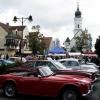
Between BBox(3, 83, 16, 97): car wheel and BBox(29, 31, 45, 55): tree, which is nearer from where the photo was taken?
BBox(3, 83, 16, 97): car wheel

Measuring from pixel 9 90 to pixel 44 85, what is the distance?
74.1 inches

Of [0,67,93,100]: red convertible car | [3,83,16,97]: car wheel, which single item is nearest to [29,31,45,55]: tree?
[3,83,16,97]: car wheel

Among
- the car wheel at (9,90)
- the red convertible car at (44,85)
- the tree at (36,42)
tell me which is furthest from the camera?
the tree at (36,42)

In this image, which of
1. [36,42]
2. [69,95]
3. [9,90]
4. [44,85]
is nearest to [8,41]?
[36,42]

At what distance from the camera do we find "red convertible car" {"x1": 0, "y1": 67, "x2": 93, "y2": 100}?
1368cm

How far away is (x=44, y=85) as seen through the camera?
14.2 metres

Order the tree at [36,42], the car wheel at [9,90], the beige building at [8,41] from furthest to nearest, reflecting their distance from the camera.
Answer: the beige building at [8,41], the tree at [36,42], the car wheel at [9,90]

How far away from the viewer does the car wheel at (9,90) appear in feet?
49.8

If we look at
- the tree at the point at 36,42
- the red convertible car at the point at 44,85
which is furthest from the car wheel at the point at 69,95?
the tree at the point at 36,42

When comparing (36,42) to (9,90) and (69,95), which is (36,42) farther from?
(69,95)

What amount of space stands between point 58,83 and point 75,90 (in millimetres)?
730

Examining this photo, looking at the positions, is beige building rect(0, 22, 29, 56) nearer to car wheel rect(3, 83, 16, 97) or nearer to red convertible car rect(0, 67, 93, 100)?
car wheel rect(3, 83, 16, 97)

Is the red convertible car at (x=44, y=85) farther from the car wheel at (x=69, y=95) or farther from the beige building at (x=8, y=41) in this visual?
the beige building at (x=8, y=41)

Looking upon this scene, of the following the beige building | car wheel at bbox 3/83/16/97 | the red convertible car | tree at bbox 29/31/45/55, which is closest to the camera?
the red convertible car
